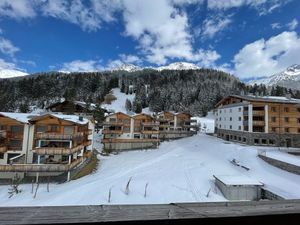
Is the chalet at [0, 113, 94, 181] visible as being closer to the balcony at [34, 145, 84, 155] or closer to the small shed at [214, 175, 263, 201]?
the balcony at [34, 145, 84, 155]

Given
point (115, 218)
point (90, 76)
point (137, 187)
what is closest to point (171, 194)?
point (137, 187)

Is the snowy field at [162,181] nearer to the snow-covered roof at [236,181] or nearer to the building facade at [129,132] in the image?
the snow-covered roof at [236,181]

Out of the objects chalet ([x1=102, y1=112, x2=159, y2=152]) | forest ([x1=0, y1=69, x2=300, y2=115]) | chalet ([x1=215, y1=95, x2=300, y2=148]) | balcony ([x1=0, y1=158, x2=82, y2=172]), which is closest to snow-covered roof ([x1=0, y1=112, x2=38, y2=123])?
balcony ([x1=0, y1=158, x2=82, y2=172])

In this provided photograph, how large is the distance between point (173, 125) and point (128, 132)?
750 inches

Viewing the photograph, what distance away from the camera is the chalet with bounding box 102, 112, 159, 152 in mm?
47094

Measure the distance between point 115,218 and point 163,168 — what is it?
29.9m

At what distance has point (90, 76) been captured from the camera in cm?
14762

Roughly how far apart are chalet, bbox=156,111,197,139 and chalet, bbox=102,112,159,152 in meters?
7.87

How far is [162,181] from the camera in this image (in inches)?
952

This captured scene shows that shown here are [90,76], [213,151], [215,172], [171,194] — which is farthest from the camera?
[90,76]

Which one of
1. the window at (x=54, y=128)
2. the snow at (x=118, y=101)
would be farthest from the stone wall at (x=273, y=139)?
the snow at (x=118, y=101)

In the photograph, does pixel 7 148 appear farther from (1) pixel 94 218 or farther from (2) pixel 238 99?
(2) pixel 238 99

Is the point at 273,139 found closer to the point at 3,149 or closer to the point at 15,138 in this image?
the point at 15,138

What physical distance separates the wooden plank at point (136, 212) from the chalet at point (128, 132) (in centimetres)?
4451
